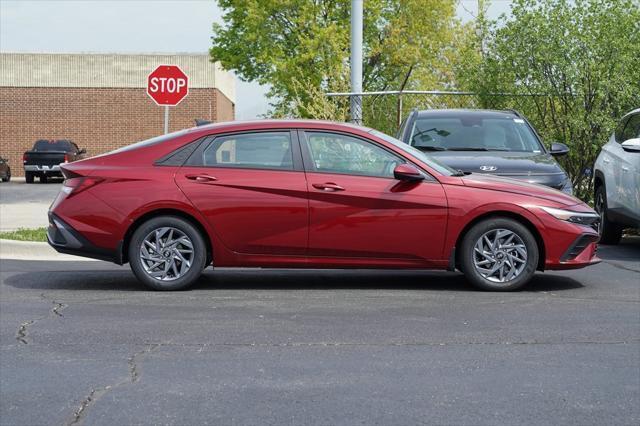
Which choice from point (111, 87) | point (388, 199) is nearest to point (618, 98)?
point (388, 199)

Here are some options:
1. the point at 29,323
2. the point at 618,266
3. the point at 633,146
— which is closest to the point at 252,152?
the point at 29,323

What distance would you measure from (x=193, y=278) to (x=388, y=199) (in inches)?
71.2

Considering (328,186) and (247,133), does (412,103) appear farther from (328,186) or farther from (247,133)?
(328,186)

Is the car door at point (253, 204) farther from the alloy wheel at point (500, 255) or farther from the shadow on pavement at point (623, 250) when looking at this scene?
the shadow on pavement at point (623, 250)

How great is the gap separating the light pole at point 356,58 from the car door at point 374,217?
771cm

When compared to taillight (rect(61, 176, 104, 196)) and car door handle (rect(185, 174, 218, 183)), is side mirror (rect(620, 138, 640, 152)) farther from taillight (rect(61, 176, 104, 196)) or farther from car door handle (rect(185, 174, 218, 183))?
taillight (rect(61, 176, 104, 196))

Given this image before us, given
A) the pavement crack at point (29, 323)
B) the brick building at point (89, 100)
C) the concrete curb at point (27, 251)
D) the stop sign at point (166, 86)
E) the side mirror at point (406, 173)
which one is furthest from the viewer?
the brick building at point (89, 100)

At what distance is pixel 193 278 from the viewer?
30.5 ft

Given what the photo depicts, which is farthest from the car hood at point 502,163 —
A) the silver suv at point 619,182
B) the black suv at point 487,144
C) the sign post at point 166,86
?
the sign post at point 166,86

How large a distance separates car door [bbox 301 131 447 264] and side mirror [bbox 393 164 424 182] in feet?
0.22

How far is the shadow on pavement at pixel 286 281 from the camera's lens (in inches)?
385

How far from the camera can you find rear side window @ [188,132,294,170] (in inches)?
374

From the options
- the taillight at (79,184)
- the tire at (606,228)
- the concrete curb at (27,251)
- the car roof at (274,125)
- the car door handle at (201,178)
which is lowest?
the concrete curb at (27,251)

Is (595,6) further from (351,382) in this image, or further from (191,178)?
(351,382)
